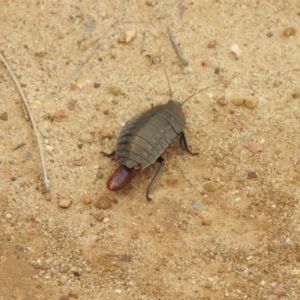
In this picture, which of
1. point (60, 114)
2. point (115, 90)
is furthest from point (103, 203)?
point (115, 90)

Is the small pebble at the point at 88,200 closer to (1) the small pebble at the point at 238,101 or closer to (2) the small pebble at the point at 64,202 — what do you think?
(2) the small pebble at the point at 64,202

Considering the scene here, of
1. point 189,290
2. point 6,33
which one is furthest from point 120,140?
point 6,33

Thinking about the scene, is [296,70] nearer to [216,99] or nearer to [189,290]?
[216,99]

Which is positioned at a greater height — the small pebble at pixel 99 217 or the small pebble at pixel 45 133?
the small pebble at pixel 45 133

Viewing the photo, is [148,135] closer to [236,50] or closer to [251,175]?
[251,175]

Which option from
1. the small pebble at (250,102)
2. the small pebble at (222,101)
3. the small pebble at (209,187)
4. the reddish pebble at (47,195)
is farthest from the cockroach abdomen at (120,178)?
the small pebble at (250,102)
